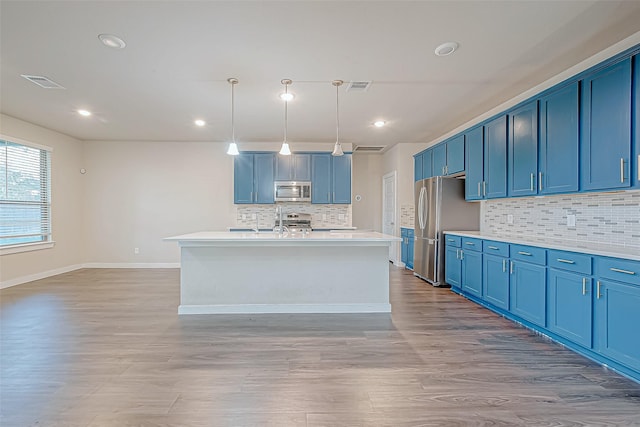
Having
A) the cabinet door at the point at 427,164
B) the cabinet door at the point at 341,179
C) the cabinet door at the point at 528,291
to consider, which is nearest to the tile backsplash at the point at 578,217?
the cabinet door at the point at 528,291

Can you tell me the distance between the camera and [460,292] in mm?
4414

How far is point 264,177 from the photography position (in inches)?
249

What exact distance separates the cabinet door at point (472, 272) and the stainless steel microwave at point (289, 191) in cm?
320

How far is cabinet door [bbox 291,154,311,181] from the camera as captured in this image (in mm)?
6352

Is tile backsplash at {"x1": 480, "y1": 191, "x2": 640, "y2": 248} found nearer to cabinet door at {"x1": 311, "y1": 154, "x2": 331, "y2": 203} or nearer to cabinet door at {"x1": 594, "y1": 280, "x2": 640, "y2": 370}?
cabinet door at {"x1": 594, "y1": 280, "x2": 640, "y2": 370}

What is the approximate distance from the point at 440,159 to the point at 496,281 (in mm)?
2411

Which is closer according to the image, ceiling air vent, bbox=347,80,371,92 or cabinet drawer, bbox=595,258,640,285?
cabinet drawer, bbox=595,258,640,285

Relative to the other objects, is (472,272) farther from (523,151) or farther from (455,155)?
(455,155)

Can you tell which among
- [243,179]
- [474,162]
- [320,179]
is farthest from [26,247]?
[474,162]

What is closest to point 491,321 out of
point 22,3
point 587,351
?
point 587,351

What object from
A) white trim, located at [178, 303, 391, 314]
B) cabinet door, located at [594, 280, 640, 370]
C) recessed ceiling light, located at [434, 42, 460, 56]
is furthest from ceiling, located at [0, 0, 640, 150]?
white trim, located at [178, 303, 391, 314]

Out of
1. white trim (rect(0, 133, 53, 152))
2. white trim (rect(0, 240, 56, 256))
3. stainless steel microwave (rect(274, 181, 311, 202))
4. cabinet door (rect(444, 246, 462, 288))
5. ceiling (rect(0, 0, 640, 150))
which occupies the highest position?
ceiling (rect(0, 0, 640, 150))

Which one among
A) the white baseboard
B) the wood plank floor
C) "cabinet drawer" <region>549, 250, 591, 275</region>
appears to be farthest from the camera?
the white baseboard

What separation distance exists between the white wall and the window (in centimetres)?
13
